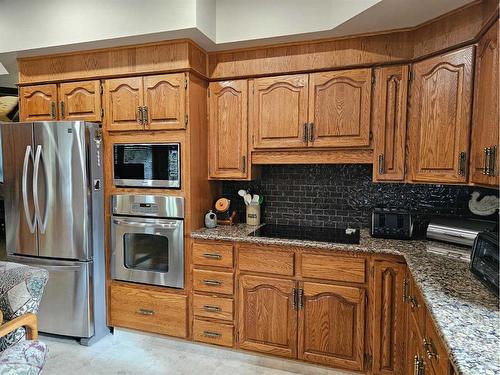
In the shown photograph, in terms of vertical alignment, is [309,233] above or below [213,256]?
above

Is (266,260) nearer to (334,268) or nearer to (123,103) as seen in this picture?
(334,268)

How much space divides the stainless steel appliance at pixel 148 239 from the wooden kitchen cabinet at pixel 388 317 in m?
1.41

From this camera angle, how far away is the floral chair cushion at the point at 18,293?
1584mm

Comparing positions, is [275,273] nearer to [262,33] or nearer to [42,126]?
[262,33]

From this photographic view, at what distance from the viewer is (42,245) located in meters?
2.61

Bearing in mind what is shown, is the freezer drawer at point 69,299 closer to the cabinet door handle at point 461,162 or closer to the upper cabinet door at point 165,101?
the upper cabinet door at point 165,101

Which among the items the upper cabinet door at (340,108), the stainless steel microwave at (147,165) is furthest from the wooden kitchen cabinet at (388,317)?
the stainless steel microwave at (147,165)

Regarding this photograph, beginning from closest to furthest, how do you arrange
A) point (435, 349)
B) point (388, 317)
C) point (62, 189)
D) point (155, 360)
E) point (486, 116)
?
point (435, 349)
point (486, 116)
point (388, 317)
point (155, 360)
point (62, 189)

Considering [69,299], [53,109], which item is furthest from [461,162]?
[53,109]

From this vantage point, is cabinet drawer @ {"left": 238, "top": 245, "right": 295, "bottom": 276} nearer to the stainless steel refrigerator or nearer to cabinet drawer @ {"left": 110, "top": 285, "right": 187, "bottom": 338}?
cabinet drawer @ {"left": 110, "top": 285, "right": 187, "bottom": 338}

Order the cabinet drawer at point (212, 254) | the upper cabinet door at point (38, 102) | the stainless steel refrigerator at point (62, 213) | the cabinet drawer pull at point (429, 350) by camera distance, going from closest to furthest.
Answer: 1. the cabinet drawer pull at point (429, 350)
2. the cabinet drawer at point (212, 254)
3. the stainless steel refrigerator at point (62, 213)
4. the upper cabinet door at point (38, 102)

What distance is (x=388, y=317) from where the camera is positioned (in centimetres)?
207

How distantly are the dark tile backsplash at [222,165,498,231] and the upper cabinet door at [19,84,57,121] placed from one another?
1612 mm

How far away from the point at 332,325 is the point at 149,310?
4.68 feet
